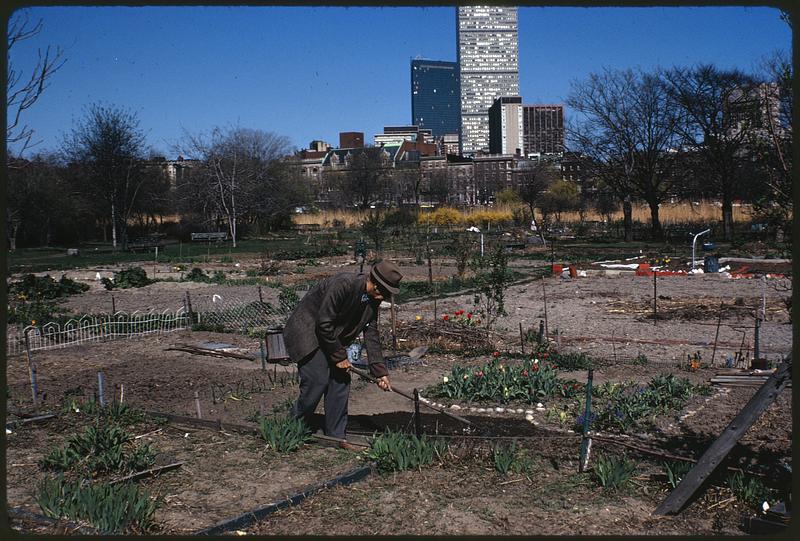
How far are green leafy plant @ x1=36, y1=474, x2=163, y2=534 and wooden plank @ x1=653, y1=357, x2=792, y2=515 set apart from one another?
3104 millimetres

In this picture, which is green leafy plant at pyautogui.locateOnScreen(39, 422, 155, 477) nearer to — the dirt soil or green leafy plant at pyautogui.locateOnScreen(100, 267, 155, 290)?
the dirt soil

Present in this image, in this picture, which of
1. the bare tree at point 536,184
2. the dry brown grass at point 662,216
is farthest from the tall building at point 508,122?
the dry brown grass at point 662,216

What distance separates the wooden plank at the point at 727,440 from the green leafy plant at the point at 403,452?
163 cm

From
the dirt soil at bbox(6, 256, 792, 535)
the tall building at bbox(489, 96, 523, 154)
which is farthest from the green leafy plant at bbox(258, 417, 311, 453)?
the tall building at bbox(489, 96, 523, 154)

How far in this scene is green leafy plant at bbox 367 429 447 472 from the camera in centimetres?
554

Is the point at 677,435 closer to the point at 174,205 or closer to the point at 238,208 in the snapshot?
the point at 238,208

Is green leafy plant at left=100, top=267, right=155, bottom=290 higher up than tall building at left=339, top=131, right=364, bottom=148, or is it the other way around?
tall building at left=339, top=131, right=364, bottom=148

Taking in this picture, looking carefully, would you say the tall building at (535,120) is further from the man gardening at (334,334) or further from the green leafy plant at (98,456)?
the green leafy plant at (98,456)

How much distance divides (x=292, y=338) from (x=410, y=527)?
220 centimetres

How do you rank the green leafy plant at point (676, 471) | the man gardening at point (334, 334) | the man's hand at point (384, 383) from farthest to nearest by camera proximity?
the man's hand at point (384, 383), the man gardening at point (334, 334), the green leafy plant at point (676, 471)

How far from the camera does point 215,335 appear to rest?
12.6 meters

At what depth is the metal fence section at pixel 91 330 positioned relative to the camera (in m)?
11.8

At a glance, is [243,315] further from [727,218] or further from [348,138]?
[348,138]

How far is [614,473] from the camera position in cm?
505
